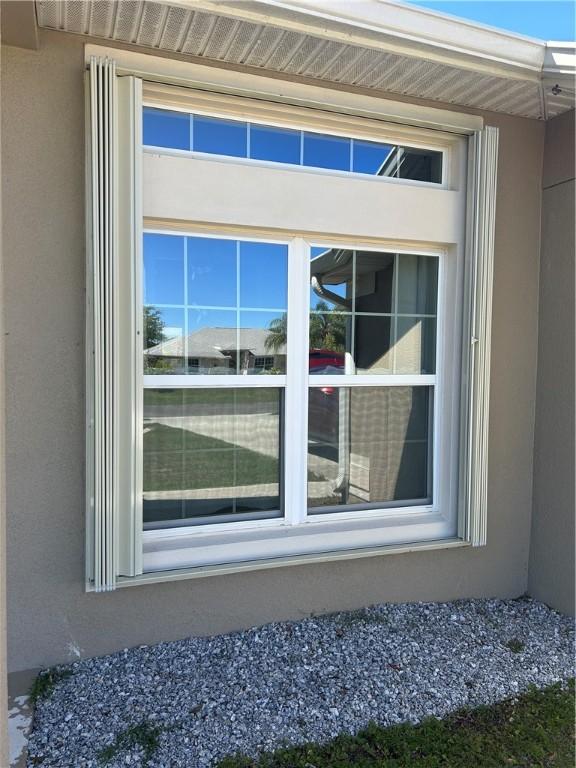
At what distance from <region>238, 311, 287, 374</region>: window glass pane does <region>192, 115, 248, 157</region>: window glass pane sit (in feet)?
3.06

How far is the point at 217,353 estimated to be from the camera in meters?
3.21

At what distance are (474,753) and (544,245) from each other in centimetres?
304

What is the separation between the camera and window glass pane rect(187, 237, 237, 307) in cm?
314

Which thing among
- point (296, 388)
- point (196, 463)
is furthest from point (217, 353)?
point (196, 463)

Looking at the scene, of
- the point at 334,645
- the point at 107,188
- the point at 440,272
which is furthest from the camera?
the point at 440,272

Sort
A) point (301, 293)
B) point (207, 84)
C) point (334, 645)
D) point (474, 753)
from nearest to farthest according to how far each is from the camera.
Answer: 1. point (474, 753)
2. point (207, 84)
3. point (334, 645)
4. point (301, 293)

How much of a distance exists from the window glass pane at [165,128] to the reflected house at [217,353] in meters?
1.04

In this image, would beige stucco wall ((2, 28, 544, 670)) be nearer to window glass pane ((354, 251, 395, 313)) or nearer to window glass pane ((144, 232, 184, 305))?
window glass pane ((144, 232, 184, 305))

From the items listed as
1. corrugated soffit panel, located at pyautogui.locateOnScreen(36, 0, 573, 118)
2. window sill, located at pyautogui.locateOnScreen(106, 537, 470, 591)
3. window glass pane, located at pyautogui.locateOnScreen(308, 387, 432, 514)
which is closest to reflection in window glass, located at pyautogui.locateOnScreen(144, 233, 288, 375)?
window glass pane, located at pyautogui.locateOnScreen(308, 387, 432, 514)

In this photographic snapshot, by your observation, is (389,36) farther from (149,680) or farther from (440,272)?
(149,680)

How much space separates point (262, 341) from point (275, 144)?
45.9 inches

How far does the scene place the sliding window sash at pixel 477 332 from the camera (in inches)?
137

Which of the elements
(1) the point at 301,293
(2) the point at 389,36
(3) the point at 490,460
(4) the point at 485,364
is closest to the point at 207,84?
(2) the point at 389,36

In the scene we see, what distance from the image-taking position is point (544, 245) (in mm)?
Result: 3758
